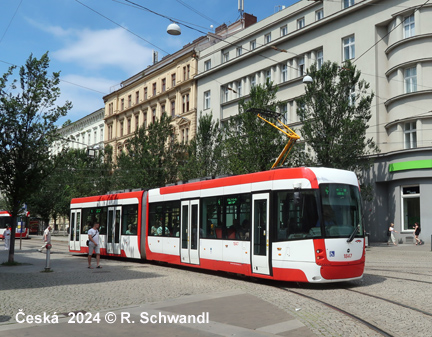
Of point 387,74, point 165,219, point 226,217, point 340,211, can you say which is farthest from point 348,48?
point 340,211

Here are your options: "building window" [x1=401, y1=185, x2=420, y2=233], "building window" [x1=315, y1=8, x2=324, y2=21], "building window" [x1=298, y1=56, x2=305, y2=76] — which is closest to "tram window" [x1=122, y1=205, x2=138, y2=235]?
"building window" [x1=401, y1=185, x2=420, y2=233]

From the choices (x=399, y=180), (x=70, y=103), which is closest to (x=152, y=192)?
(x=70, y=103)

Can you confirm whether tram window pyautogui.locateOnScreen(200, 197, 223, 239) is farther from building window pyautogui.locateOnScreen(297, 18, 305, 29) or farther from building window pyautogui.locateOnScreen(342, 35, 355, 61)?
building window pyautogui.locateOnScreen(297, 18, 305, 29)

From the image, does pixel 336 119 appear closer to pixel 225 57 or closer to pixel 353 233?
pixel 353 233

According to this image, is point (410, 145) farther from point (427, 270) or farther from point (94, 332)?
point (94, 332)

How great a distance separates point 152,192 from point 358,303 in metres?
10.7

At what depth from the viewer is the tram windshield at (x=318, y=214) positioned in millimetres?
11562

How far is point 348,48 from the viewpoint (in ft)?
114

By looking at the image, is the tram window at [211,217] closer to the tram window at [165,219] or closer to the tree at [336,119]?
the tram window at [165,219]

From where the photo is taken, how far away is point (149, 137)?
132 ft

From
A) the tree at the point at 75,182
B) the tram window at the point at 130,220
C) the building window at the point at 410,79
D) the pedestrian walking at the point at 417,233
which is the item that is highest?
the building window at the point at 410,79

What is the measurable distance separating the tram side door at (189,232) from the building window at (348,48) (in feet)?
74.0

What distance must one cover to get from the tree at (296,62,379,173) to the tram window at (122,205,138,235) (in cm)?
1283

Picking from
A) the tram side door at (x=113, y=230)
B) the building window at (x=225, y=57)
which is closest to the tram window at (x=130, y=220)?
the tram side door at (x=113, y=230)
